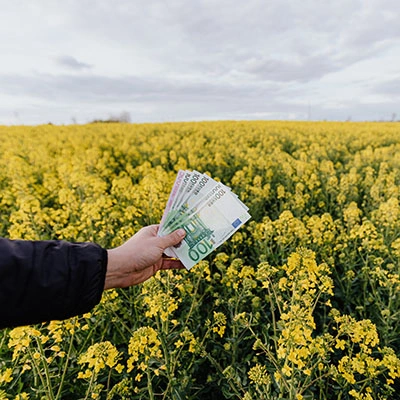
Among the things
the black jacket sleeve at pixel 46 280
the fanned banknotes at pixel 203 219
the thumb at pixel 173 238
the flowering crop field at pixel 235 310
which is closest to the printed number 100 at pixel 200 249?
the fanned banknotes at pixel 203 219

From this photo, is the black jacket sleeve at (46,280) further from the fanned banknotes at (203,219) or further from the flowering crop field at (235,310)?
the fanned banknotes at (203,219)

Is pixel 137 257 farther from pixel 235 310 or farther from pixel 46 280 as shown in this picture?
pixel 235 310

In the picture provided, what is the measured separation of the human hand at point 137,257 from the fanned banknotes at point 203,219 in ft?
0.23

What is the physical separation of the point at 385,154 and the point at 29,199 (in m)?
6.70

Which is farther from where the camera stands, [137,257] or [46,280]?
[137,257]

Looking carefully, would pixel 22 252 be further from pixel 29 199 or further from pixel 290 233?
pixel 29 199

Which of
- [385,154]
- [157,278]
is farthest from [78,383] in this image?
[385,154]

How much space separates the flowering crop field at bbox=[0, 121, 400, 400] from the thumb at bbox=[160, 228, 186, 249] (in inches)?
11.9

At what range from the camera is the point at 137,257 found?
6.18 ft

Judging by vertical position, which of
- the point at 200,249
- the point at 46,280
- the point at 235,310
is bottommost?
the point at 235,310

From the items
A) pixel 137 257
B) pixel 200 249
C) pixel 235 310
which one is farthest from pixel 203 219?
pixel 235 310

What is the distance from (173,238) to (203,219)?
8.6 inches

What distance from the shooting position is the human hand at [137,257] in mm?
1786

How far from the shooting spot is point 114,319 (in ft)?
8.02
